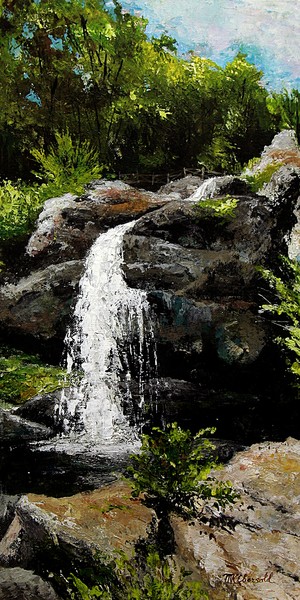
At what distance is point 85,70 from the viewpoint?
10.4 meters

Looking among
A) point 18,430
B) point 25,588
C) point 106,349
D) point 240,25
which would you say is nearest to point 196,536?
point 25,588

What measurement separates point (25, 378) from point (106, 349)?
1.06 m

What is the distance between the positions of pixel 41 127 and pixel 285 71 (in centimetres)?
616

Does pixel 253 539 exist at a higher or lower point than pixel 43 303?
lower

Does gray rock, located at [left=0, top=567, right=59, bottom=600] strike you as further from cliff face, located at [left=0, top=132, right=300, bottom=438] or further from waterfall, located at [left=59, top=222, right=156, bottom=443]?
cliff face, located at [left=0, top=132, right=300, bottom=438]

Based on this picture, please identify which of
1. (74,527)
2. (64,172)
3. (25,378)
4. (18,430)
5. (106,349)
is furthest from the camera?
(64,172)

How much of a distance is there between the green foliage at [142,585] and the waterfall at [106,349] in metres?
2.37

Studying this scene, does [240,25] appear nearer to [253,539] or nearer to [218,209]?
[218,209]

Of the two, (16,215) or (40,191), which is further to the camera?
(40,191)

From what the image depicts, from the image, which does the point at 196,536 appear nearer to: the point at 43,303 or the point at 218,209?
the point at 43,303

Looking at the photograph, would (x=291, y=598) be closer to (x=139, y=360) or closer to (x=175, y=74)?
(x=139, y=360)

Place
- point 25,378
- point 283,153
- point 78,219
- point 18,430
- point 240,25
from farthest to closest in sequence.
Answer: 1. point 240,25
2. point 283,153
3. point 78,219
4. point 25,378
5. point 18,430

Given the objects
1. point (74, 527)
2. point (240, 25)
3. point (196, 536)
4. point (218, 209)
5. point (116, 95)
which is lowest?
point (196, 536)
